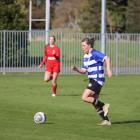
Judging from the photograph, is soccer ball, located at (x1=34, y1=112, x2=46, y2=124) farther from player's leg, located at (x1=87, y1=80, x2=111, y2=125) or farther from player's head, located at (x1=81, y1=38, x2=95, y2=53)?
player's head, located at (x1=81, y1=38, x2=95, y2=53)

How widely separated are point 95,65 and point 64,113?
8.51ft

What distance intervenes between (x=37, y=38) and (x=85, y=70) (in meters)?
22.3

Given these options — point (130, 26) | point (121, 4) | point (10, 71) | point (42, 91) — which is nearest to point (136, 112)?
point (42, 91)

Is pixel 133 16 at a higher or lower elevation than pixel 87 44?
higher

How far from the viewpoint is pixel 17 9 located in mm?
39156

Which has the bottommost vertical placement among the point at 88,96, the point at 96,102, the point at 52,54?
the point at 96,102

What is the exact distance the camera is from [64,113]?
16719 millimetres

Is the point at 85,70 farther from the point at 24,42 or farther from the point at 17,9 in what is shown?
the point at 17,9

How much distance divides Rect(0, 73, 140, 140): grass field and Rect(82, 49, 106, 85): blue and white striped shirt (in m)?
1.11

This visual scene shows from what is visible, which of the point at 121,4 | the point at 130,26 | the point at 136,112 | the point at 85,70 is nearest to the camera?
the point at 85,70

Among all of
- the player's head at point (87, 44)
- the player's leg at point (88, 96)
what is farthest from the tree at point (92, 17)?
the player's head at point (87, 44)

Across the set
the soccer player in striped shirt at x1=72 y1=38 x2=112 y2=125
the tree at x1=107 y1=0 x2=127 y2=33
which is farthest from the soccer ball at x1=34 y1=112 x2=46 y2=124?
the tree at x1=107 y1=0 x2=127 y2=33

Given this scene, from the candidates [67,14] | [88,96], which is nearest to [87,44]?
[88,96]

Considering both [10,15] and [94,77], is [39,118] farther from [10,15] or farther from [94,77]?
[10,15]
